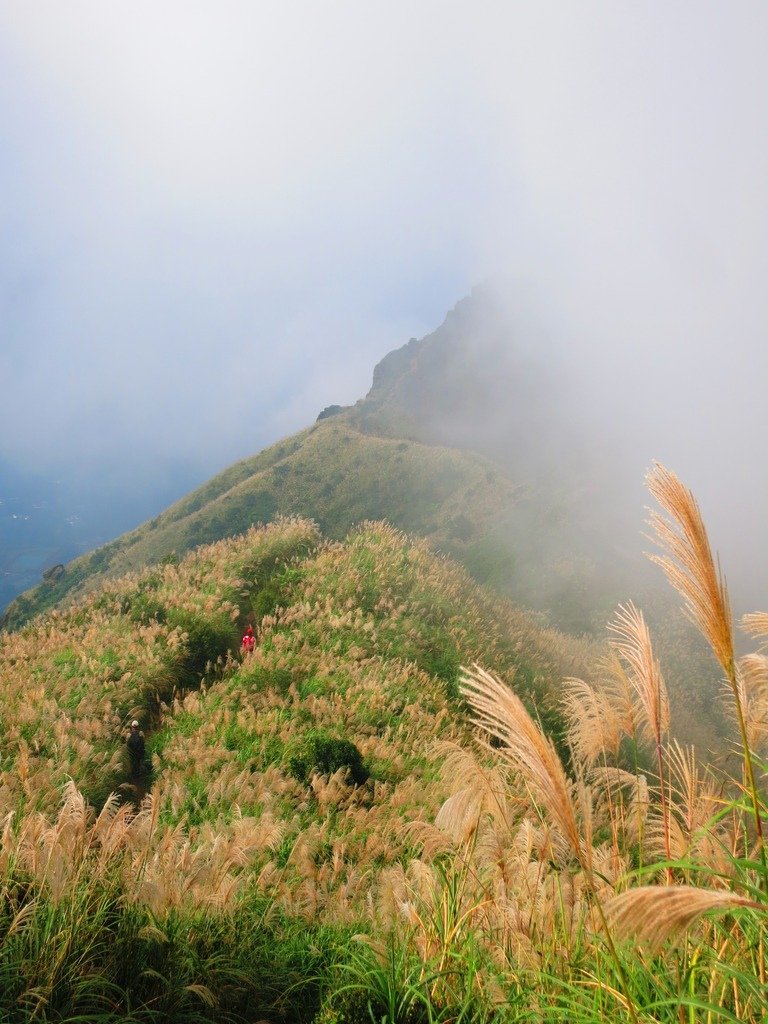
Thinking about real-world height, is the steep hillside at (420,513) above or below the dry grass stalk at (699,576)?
above

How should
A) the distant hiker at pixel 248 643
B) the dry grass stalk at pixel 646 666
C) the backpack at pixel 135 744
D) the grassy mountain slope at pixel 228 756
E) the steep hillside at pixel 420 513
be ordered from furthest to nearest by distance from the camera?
the steep hillside at pixel 420 513, the distant hiker at pixel 248 643, the backpack at pixel 135 744, the grassy mountain slope at pixel 228 756, the dry grass stalk at pixel 646 666

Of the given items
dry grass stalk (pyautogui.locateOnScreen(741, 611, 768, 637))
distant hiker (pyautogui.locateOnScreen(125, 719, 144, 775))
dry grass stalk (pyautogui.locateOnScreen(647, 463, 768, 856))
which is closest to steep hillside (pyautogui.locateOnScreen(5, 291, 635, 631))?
distant hiker (pyautogui.locateOnScreen(125, 719, 144, 775))

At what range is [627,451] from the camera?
123500 millimetres

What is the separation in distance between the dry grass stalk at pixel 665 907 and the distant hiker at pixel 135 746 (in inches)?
342

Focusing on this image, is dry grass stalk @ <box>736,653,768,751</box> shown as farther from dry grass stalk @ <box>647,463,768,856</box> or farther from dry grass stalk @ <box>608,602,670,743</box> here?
dry grass stalk @ <box>647,463,768,856</box>

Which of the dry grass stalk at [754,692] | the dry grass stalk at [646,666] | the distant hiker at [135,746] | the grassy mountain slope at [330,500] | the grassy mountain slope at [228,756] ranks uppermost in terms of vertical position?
the grassy mountain slope at [330,500]

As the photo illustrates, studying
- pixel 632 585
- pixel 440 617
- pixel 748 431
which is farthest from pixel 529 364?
pixel 440 617

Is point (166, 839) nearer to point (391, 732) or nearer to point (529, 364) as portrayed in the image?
point (391, 732)

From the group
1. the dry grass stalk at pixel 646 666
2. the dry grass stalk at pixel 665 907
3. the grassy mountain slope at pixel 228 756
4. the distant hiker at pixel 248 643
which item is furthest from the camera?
the distant hiker at pixel 248 643

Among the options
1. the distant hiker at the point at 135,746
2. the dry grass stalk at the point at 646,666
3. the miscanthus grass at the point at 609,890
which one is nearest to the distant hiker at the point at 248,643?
the distant hiker at the point at 135,746

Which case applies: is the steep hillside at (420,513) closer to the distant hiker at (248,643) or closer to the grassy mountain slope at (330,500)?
the grassy mountain slope at (330,500)

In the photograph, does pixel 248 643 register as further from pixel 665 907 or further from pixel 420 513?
pixel 420 513

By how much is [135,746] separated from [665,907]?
9.03 meters

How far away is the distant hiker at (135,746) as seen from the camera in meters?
8.36
